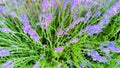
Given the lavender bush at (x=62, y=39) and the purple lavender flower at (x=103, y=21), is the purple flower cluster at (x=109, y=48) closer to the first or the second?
the lavender bush at (x=62, y=39)

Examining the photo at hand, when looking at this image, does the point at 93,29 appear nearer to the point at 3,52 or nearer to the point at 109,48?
the point at 109,48

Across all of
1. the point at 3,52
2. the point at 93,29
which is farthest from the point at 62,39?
the point at 3,52

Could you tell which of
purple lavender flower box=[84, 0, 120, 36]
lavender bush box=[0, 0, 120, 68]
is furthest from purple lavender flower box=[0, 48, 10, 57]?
purple lavender flower box=[84, 0, 120, 36]

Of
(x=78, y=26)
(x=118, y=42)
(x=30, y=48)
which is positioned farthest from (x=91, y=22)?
(x=30, y=48)

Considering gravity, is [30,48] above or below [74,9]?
below

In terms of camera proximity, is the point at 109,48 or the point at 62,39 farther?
the point at 62,39

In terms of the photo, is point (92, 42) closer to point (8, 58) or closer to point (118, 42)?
point (118, 42)

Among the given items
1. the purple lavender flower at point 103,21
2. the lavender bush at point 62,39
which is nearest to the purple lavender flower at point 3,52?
the lavender bush at point 62,39

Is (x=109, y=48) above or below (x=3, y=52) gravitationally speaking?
below

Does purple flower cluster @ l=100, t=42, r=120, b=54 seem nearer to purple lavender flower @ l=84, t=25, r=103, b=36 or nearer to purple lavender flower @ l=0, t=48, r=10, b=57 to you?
purple lavender flower @ l=84, t=25, r=103, b=36
